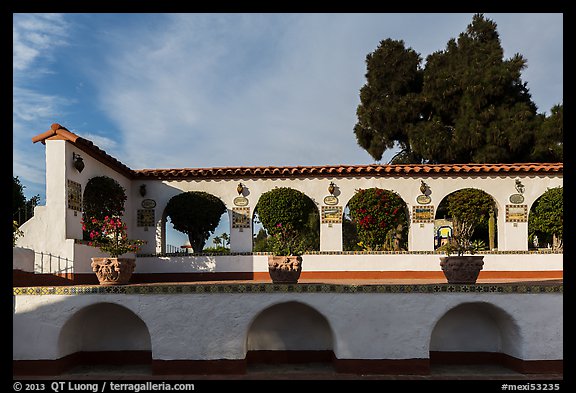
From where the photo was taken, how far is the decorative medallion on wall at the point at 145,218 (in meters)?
14.6

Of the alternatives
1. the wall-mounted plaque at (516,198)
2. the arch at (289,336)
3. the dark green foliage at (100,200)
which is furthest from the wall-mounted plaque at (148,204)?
the wall-mounted plaque at (516,198)

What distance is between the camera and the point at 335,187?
14547 millimetres

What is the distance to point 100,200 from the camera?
41.9 ft

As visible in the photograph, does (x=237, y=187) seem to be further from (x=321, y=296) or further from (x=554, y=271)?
(x=554, y=271)

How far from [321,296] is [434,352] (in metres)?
3.21

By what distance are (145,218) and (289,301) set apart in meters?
7.51

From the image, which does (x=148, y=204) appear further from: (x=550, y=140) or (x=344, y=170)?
(x=550, y=140)

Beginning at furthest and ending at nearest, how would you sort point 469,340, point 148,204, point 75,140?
1. point 148,204
2. point 75,140
3. point 469,340

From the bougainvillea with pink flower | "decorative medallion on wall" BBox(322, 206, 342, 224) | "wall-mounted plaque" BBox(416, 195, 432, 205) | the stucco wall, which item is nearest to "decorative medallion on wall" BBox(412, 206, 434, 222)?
"wall-mounted plaque" BBox(416, 195, 432, 205)

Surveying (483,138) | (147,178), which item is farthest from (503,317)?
(483,138)

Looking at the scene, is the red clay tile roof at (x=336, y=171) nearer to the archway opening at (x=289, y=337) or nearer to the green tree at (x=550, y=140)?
the archway opening at (x=289, y=337)

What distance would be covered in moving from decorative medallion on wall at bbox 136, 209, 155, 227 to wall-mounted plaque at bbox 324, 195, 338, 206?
5633 millimetres

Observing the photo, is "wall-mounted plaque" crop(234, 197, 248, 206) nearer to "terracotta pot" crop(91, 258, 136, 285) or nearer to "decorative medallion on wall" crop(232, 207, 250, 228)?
"decorative medallion on wall" crop(232, 207, 250, 228)

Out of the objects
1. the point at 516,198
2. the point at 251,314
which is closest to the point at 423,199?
the point at 516,198
